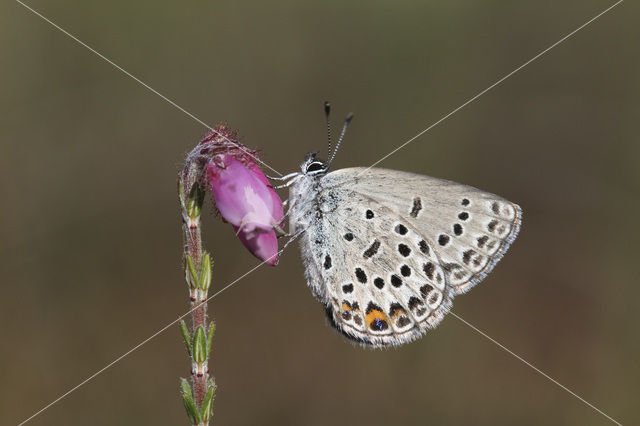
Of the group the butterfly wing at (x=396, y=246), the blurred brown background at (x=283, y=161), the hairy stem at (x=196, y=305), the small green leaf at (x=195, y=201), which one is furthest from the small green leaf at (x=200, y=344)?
the blurred brown background at (x=283, y=161)

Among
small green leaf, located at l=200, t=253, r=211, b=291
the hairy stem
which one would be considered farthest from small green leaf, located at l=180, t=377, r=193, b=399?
small green leaf, located at l=200, t=253, r=211, b=291

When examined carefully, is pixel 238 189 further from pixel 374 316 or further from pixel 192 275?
pixel 374 316

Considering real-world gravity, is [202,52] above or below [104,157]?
above

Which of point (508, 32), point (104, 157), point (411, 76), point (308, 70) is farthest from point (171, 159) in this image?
point (508, 32)

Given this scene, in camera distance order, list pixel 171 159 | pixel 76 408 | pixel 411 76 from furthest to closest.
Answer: pixel 411 76 → pixel 171 159 → pixel 76 408

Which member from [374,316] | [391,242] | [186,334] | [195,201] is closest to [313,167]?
[391,242]

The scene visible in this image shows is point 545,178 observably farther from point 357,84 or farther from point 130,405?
point 130,405

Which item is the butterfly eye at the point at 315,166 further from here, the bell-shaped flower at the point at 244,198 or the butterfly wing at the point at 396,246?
the bell-shaped flower at the point at 244,198
